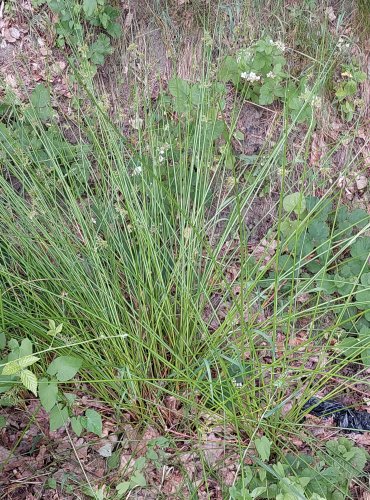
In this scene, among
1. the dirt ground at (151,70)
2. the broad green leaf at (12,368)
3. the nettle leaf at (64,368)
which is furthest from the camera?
the dirt ground at (151,70)

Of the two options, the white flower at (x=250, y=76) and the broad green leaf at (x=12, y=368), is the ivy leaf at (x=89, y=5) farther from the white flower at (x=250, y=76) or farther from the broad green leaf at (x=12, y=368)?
the broad green leaf at (x=12, y=368)

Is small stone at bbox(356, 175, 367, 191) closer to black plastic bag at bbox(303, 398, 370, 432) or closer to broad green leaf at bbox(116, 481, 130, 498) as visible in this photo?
black plastic bag at bbox(303, 398, 370, 432)

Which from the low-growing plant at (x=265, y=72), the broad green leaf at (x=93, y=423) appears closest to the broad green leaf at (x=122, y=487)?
the broad green leaf at (x=93, y=423)

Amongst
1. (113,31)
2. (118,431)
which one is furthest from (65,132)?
(118,431)

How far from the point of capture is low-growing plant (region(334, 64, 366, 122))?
2945 millimetres

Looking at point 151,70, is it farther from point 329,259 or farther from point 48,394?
point 48,394

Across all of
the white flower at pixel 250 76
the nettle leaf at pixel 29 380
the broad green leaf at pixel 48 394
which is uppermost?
the white flower at pixel 250 76

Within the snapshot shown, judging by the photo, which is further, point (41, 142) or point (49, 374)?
point (41, 142)

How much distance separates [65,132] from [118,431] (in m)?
1.63

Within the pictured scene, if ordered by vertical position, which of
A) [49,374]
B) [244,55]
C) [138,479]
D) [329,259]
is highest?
[244,55]

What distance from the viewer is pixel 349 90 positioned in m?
2.95

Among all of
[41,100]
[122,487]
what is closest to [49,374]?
[122,487]

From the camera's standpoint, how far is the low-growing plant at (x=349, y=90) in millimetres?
2945

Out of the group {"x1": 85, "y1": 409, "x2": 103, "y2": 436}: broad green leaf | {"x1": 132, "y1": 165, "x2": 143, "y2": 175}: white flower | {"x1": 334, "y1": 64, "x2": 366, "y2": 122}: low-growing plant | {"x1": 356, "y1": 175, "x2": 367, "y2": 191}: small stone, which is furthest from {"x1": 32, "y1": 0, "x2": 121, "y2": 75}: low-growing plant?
{"x1": 85, "y1": 409, "x2": 103, "y2": 436}: broad green leaf
